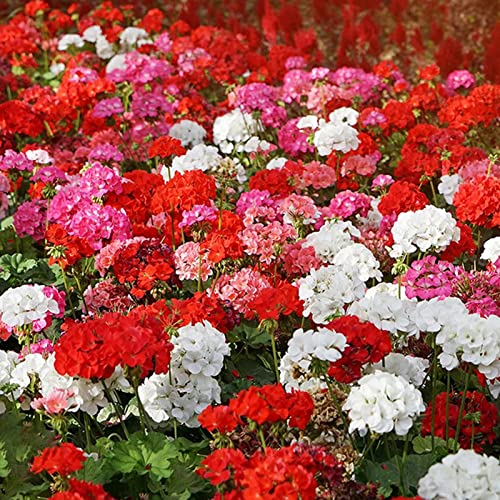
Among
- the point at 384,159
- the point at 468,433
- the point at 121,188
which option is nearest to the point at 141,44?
the point at 384,159

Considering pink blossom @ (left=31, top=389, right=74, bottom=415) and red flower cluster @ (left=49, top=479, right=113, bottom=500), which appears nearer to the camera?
red flower cluster @ (left=49, top=479, right=113, bottom=500)

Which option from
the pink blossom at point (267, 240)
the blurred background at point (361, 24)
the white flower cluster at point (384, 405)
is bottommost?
the blurred background at point (361, 24)

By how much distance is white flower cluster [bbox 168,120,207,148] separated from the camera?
17.5 ft

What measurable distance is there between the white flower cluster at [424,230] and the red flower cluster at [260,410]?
4.25 ft

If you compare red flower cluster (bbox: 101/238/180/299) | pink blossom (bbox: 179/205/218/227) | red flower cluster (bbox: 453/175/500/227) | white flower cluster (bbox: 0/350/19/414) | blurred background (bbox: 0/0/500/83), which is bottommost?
blurred background (bbox: 0/0/500/83)

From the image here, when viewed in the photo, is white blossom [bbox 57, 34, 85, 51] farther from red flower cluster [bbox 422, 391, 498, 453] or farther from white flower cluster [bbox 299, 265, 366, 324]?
red flower cluster [bbox 422, 391, 498, 453]

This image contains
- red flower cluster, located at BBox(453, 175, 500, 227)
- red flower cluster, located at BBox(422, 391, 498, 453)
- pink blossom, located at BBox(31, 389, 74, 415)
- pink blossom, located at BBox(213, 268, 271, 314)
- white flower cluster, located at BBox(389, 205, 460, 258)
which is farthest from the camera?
red flower cluster, located at BBox(453, 175, 500, 227)

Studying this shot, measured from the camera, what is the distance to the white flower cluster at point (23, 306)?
324 centimetres

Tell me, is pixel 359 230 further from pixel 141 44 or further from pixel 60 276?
pixel 141 44

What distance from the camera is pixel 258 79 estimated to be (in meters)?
6.04

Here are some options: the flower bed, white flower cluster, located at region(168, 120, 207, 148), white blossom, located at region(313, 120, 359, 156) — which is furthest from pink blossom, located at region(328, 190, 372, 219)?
white flower cluster, located at region(168, 120, 207, 148)

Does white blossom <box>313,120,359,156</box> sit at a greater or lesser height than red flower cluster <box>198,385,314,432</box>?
lesser

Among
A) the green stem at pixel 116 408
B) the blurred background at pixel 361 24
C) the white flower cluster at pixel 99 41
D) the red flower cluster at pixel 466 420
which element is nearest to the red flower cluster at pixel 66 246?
the green stem at pixel 116 408

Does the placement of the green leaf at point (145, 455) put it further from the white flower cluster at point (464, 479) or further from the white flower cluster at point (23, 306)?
the white flower cluster at point (464, 479)
